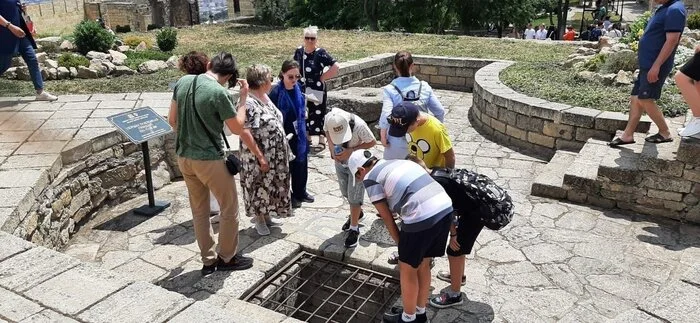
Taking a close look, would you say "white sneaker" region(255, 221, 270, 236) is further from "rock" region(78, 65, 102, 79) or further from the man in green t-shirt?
"rock" region(78, 65, 102, 79)

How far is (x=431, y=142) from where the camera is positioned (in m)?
3.89

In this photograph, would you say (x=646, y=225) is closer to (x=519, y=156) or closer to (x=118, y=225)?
(x=519, y=156)

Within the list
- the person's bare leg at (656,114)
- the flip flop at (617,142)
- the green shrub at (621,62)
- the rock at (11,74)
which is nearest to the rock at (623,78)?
the green shrub at (621,62)

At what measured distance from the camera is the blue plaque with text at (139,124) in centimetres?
507

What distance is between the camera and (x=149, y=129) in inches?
207

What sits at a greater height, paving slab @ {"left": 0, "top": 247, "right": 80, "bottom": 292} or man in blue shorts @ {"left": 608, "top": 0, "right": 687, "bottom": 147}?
man in blue shorts @ {"left": 608, "top": 0, "right": 687, "bottom": 147}

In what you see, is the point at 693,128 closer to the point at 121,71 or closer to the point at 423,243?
the point at 423,243

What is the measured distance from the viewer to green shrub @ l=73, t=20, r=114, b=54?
10281 mm

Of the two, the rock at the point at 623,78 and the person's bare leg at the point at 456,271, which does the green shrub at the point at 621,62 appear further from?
the person's bare leg at the point at 456,271

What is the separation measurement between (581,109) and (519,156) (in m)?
0.98

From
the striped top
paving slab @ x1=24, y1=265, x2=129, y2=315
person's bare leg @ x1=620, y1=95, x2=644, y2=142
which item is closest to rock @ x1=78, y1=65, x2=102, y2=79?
paving slab @ x1=24, y1=265, x2=129, y2=315

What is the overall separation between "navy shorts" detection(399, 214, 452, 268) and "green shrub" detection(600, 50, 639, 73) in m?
6.49

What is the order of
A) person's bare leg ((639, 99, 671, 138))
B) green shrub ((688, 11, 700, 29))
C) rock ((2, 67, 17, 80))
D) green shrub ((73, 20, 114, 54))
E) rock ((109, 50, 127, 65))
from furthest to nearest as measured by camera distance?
green shrub ((688, 11, 700, 29)), green shrub ((73, 20, 114, 54)), rock ((109, 50, 127, 65)), rock ((2, 67, 17, 80)), person's bare leg ((639, 99, 671, 138))

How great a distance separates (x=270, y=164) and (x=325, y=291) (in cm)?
121
